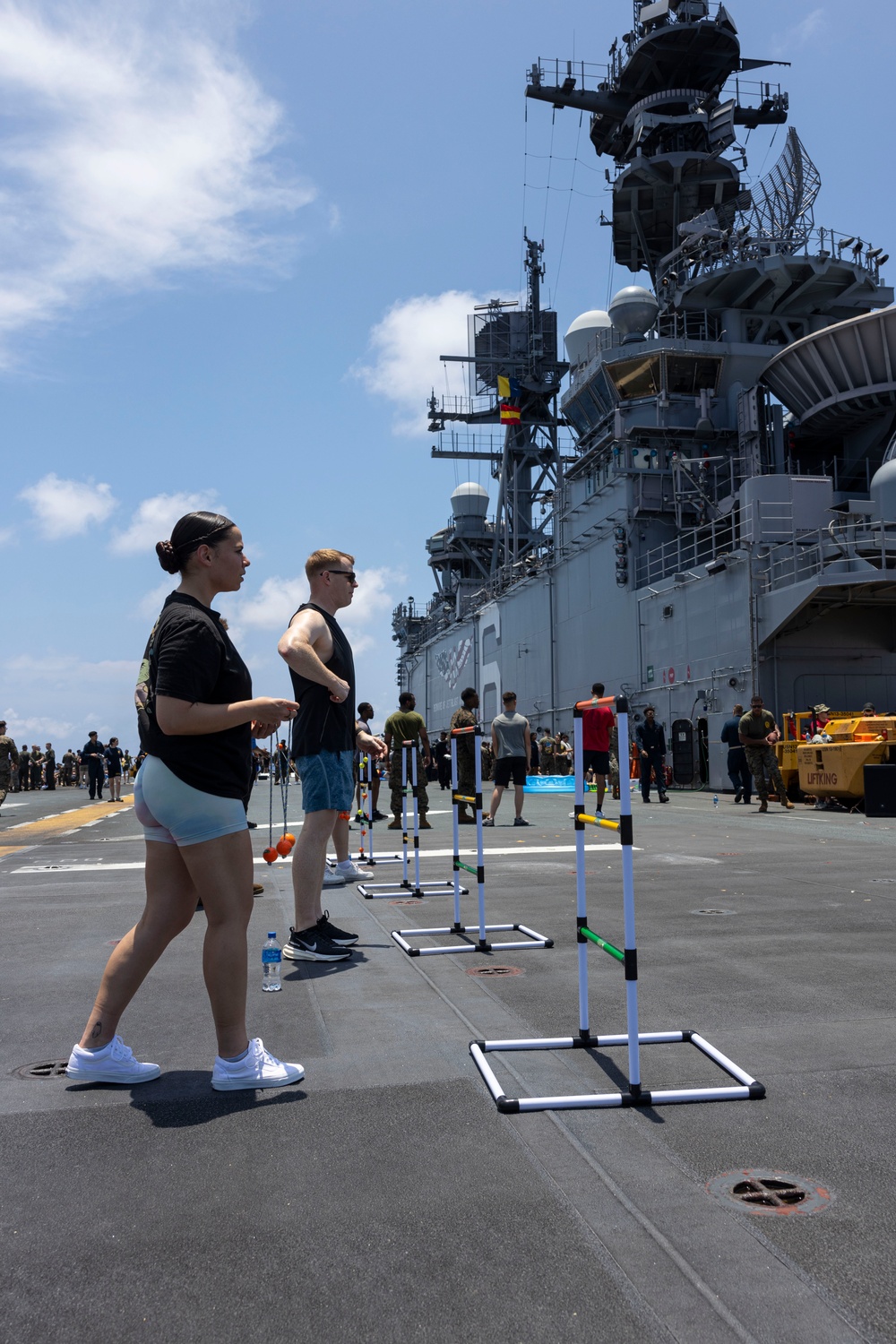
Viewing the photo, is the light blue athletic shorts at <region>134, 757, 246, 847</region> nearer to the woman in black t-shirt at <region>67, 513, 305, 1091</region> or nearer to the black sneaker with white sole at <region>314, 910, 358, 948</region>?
the woman in black t-shirt at <region>67, 513, 305, 1091</region>

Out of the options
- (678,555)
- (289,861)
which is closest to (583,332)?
(678,555)

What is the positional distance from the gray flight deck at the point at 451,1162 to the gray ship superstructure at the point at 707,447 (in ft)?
61.8

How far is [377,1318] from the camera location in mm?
2006

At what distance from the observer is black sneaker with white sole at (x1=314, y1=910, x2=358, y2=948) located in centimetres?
560

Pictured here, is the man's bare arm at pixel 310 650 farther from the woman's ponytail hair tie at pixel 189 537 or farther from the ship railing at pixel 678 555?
the ship railing at pixel 678 555

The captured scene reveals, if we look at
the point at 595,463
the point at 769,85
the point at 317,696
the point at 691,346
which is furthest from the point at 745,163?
the point at 317,696

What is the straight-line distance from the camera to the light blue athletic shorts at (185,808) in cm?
322

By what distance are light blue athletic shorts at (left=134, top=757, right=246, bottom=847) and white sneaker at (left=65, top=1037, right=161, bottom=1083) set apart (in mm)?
805

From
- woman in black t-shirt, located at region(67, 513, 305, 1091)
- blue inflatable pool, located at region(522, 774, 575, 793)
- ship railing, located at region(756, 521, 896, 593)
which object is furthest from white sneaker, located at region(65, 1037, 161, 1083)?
blue inflatable pool, located at region(522, 774, 575, 793)

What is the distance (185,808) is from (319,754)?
232cm

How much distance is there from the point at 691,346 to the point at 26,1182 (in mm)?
32574

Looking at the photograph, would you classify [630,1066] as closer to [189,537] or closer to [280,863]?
[189,537]

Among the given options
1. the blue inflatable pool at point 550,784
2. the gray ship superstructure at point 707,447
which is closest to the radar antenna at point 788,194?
the gray ship superstructure at point 707,447

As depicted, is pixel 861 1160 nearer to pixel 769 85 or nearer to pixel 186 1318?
pixel 186 1318
